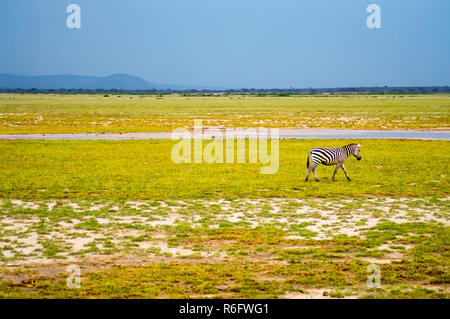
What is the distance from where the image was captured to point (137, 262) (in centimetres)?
893

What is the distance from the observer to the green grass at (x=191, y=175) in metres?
15.9

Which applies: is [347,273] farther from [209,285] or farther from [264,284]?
[209,285]

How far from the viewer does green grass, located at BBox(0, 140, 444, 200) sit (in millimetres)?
15930

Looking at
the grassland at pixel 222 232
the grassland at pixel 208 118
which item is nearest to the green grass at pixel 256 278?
the grassland at pixel 222 232

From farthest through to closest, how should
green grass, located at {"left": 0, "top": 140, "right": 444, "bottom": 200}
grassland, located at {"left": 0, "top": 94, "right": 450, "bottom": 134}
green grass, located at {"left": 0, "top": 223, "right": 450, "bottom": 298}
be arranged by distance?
grassland, located at {"left": 0, "top": 94, "right": 450, "bottom": 134} → green grass, located at {"left": 0, "top": 140, "right": 444, "bottom": 200} → green grass, located at {"left": 0, "top": 223, "right": 450, "bottom": 298}

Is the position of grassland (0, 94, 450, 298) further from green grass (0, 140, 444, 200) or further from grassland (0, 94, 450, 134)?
grassland (0, 94, 450, 134)

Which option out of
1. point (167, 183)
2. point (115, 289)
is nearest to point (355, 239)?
point (115, 289)

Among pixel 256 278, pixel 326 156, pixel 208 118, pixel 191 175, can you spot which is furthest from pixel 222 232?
pixel 208 118

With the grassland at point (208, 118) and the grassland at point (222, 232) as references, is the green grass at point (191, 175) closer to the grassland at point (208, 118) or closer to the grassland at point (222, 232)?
the grassland at point (222, 232)

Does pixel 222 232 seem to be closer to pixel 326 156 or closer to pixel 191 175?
pixel 326 156

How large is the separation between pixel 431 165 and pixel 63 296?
19.4 metres

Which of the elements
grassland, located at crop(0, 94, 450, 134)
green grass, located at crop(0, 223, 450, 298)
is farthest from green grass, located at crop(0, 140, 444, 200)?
grassland, located at crop(0, 94, 450, 134)

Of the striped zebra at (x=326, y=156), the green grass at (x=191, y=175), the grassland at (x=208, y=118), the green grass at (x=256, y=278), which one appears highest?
the grassland at (x=208, y=118)

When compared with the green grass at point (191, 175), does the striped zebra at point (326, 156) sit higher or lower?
higher
